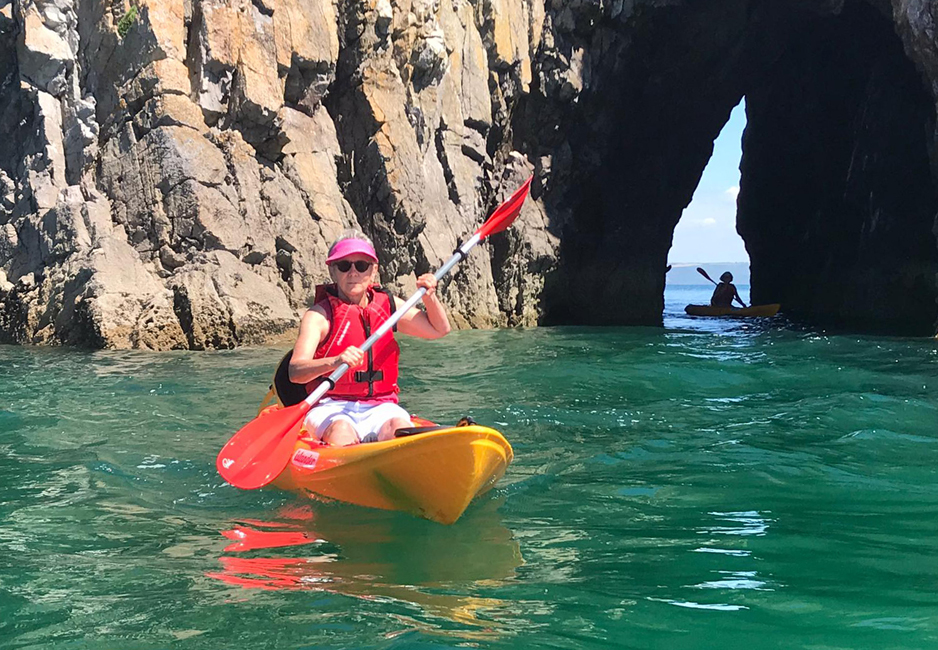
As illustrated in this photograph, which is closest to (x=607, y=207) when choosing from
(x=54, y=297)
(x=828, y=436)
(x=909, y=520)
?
(x=54, y=297)

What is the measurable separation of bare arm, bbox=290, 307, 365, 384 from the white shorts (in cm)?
23

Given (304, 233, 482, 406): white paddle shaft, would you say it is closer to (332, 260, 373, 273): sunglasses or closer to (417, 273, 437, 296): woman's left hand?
(417, 273, 437, 296): woman's left hand

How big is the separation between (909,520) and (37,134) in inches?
505

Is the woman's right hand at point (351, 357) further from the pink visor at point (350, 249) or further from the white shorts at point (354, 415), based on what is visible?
the pink visor at point (350, 249)

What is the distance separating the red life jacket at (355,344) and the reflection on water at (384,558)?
2.40 feet

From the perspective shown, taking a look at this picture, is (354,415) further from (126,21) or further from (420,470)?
(126,21)

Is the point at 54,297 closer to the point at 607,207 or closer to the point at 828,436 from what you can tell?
the point at 828,436

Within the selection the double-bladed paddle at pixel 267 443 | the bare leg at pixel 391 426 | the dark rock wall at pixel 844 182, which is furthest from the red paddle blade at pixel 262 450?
the dark rock wall at pixel 844 182

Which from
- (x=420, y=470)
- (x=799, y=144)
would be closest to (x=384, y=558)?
(x=420, y=470)

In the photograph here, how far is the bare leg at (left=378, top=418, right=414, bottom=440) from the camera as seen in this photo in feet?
16.1

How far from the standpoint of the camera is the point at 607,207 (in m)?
21.0

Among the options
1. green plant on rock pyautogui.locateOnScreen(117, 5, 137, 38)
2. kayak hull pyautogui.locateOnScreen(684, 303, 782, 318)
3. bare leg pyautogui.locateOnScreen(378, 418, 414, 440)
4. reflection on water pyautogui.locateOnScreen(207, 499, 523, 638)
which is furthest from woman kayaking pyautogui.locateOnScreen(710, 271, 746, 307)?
reflection on water pyautogui.locateOnScreen(207, 499, 523, 638)

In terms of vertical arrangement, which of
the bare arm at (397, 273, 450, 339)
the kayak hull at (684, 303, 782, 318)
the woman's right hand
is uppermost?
the bare arm at (397, 273, 450, 339)

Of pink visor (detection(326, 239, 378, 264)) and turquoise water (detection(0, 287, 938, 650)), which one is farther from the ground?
pink visor (detection(326, 239, 378, 264))
